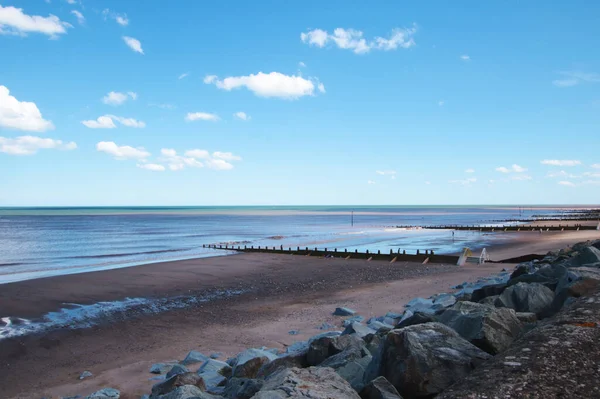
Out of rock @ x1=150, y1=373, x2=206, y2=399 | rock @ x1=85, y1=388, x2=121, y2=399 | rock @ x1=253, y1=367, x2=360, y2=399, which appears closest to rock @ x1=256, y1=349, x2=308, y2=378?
rock @ x1=150, y1=373, x2=206, y2=399

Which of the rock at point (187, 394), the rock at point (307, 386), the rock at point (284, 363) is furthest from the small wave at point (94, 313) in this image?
the rock at point (307, 386)

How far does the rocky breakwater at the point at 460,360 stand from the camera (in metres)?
3.15

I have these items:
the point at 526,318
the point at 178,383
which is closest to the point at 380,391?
the point at 526,318

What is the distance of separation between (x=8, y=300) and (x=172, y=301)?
6.42 metres

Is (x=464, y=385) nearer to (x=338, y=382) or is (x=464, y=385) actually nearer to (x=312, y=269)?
(x=338, y=382)

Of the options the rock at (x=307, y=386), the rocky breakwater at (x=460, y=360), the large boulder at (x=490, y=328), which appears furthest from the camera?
the large boulder at (x=490, y=328)

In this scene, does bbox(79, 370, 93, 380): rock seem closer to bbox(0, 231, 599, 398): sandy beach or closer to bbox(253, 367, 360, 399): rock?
bbox(0, 231, 599, 398): sandy beach

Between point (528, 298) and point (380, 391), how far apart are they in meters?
4.73

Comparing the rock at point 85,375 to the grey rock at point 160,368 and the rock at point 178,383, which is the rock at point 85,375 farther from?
the rock at point 178,383

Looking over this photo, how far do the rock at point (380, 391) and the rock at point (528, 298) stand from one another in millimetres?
4221

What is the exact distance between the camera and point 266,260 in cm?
3097

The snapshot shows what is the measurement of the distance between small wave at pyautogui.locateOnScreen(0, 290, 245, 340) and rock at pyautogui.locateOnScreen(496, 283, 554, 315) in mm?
11480

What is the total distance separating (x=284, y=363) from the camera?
6680 millimetres

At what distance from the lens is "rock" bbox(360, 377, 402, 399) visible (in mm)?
4090
